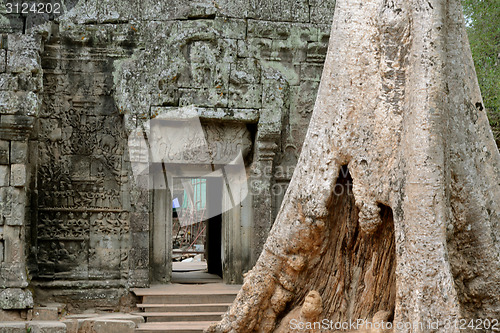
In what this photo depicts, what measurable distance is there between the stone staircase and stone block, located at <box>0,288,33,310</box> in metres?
1.26

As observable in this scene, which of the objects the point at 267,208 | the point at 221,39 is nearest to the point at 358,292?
the point at 267,208

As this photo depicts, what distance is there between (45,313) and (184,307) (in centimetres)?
154

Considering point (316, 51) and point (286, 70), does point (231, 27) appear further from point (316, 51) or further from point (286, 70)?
point (316, 51)

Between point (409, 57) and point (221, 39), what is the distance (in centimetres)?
499

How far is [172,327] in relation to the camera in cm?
675

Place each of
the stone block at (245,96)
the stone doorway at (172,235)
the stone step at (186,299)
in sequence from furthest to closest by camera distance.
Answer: the stone doorway at (172,235), the stone block at (245,96), the stone step at (186,299)

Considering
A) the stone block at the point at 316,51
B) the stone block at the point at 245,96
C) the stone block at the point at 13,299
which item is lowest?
the stone block at the point at 13,299

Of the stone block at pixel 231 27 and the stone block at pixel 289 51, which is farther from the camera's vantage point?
the stone block at pixel 289 51

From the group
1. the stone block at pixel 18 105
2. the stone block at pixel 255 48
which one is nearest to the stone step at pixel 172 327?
the stone block at pixel 18 105

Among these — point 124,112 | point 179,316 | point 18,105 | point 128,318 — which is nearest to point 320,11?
point 124,112

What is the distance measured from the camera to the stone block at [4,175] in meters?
7.02

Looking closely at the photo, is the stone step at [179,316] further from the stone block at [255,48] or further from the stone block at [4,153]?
the stone block at [255,48]

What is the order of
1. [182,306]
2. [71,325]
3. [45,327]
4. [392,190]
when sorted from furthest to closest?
[182,306], [71,325], [45,327], [392,190]

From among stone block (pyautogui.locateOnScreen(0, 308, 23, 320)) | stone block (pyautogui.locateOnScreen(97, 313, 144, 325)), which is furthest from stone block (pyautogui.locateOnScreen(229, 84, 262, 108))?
stone block (pyautogui.locateOnScreen(0, 308, 23, 320))
